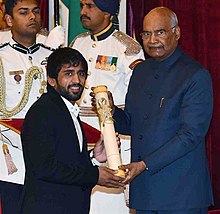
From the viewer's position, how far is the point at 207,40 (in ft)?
15.8

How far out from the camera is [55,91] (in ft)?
9.63

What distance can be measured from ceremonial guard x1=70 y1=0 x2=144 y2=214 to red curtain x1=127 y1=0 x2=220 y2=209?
834 mm

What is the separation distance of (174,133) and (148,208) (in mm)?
350

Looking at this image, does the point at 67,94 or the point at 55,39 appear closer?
the point at 67,94

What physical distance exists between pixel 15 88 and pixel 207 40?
67.2 inches

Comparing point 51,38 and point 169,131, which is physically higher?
point 51,38

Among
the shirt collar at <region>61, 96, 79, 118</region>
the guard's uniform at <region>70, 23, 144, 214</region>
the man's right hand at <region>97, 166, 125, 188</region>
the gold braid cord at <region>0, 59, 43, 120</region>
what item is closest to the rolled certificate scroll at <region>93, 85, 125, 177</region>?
the man's right hand at <region>97, 166, 125, 188</region>

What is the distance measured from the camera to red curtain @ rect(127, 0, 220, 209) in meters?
4.78

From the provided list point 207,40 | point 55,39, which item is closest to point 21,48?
point 55,39

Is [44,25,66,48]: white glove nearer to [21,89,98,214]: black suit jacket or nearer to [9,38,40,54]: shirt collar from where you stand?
[9,38,40,54]: shirt collar

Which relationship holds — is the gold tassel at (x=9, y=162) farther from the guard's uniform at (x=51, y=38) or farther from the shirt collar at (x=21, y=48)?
the guard's uniform at (x=51, y=38)

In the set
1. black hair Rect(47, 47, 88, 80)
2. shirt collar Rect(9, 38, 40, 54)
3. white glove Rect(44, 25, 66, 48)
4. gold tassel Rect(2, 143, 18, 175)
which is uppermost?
white glove Rect(44, 25, 66, 48)

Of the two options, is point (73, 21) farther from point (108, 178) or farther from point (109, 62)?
point (108, 178)

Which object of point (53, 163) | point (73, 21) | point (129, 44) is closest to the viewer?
point (53, 163)
